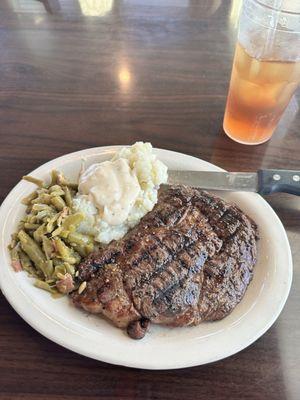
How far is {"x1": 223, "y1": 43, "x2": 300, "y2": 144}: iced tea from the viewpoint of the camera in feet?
5.34

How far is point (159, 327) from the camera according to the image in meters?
1.27

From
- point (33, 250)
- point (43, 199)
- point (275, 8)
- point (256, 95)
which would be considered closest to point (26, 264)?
point (33, 250)

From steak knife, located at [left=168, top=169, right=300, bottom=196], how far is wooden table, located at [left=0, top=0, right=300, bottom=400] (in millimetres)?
126

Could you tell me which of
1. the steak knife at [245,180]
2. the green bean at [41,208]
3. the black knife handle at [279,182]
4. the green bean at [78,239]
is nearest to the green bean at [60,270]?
the green bean at [78,239]

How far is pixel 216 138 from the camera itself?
77.0 inches

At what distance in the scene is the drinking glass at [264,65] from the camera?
153cm

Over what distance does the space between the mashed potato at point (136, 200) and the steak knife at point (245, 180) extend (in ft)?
0.34

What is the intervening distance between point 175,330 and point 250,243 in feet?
1.39

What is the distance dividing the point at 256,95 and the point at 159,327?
3.54 feet

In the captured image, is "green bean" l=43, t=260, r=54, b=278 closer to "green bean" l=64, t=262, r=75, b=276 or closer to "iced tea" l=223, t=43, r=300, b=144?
"green bean" l=64, t=262, r=75, b=276

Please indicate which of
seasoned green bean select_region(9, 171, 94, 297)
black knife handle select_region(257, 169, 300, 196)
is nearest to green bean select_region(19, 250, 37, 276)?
seasoned green bean select_region(9, 171, 94, 297)

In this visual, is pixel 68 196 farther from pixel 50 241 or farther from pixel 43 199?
pixel 50 241

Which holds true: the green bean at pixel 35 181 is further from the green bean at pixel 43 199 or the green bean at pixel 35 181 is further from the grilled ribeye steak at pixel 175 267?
the grilled ribeye steak at pixel 175 267

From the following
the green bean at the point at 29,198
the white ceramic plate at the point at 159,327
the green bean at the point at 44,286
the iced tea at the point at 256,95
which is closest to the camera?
the white ceramic plate at the point at 159,327
